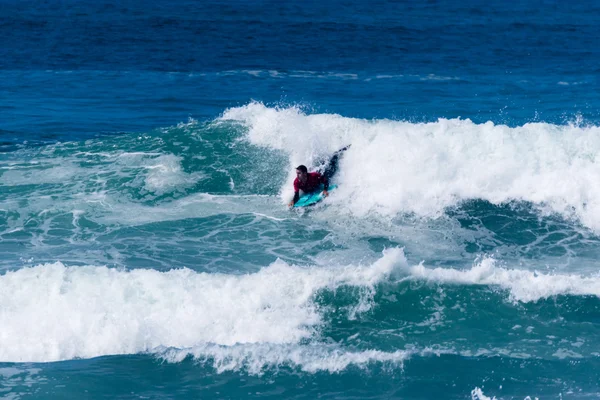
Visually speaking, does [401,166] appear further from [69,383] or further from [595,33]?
[595,33]

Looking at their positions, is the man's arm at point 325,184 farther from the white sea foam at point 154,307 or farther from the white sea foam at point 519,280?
the white sea foam at point 519,280

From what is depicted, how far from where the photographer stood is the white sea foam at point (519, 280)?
1059 centimetres

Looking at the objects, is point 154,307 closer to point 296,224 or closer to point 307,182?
point 296,224

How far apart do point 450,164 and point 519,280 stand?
5.42m

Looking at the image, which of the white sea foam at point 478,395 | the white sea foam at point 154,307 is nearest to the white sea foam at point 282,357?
the white sea foam at point 154,307

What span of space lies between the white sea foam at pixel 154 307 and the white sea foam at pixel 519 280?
1.84 ft

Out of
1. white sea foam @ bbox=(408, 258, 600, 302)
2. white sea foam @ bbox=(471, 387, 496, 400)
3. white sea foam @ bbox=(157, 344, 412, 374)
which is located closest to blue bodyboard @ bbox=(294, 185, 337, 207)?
white sea foam @ bbox=(408, 258, 600, 302)

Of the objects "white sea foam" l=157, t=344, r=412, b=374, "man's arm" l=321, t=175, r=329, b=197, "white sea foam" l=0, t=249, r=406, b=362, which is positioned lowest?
"white sea foam" l=157, t=344, r=412, b=374

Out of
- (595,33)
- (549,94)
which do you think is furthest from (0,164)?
(595,33)

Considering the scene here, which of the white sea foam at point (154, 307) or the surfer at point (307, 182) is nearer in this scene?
the white sea foam at point (154, 307)

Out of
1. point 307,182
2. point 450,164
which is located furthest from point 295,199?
point 450,164

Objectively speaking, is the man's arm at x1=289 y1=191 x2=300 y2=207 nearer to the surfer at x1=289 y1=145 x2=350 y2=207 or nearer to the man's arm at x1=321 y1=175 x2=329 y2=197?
the surfer at x1=289 y1=145 x2=350 y2=207

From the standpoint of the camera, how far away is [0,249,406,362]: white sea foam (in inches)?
379

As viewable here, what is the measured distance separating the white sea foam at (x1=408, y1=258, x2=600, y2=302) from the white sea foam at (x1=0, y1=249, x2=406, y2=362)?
561 millimetres
